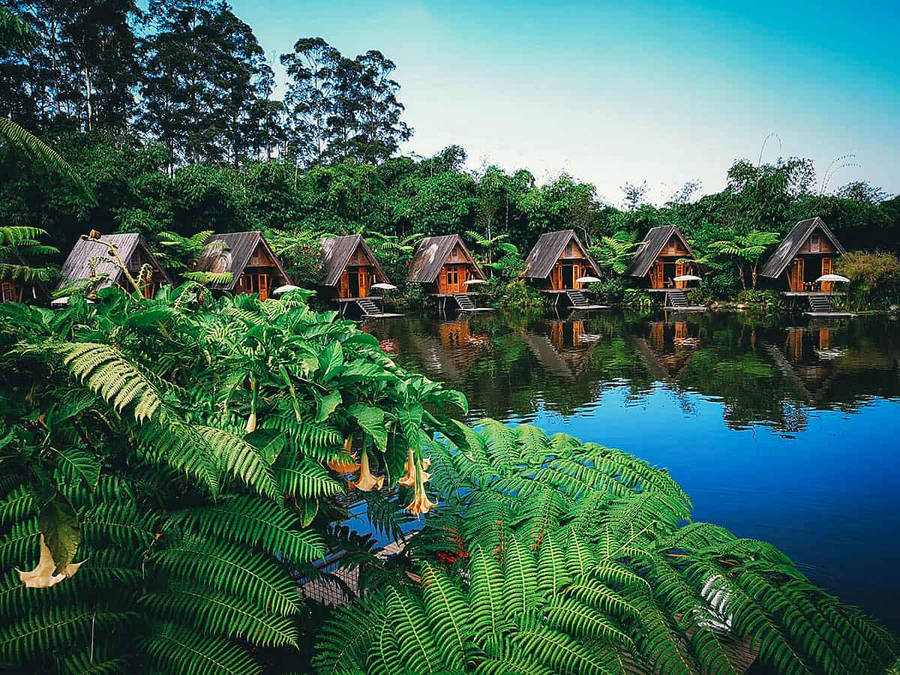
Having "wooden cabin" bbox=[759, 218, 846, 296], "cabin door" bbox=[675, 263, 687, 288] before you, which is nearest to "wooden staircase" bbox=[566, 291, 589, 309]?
"cabin door" bbox=[675, 263, 687, 288]

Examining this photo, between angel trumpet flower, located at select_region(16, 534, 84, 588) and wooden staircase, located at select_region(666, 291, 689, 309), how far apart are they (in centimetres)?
3110

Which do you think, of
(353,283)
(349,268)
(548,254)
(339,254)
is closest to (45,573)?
(339,254)

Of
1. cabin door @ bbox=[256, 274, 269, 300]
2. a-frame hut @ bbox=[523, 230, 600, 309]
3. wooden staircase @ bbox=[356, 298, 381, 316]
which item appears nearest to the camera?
cabin door @ bbox=[256, 274, 269, 300]

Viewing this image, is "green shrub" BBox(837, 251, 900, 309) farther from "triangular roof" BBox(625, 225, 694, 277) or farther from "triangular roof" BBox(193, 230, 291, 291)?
"triangular roof" BBox(193, 230, 291, 291)

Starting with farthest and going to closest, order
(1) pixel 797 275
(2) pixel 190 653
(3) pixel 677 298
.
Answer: (3) pixel 677 298 < (1) pixel 797 275 < (2) pixel 190 653

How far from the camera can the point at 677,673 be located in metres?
1.68

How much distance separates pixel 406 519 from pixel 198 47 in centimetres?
4613

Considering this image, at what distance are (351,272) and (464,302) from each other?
5.81 meters

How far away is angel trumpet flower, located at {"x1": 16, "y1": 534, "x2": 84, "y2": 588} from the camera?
1356 millimetres

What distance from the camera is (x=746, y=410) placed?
10195 mm

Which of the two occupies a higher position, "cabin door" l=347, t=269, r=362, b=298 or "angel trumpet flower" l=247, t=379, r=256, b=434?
"cabin door" l=347, t=269, r=362, b=298

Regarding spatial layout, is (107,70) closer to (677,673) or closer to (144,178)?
(144,178)

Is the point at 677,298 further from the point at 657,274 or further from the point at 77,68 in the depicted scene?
the point at 77,68

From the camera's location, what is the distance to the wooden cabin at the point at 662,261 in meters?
31.5
